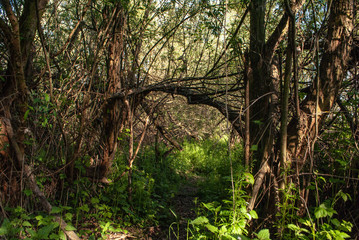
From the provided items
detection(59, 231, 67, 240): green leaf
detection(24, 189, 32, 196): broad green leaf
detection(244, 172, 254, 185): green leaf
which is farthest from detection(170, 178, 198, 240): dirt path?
detection(24, 189, 32, 196): broad green leaf

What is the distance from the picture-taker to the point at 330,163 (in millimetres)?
3271

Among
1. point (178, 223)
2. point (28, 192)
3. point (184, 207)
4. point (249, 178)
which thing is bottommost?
point (184, 207)

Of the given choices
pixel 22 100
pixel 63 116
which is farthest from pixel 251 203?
pixel 22 100

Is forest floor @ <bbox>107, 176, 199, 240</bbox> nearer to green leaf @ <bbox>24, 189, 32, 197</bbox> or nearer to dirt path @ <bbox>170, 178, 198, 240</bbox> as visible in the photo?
dirt path @ <bbox>170, 178, 198, 240</bbox>

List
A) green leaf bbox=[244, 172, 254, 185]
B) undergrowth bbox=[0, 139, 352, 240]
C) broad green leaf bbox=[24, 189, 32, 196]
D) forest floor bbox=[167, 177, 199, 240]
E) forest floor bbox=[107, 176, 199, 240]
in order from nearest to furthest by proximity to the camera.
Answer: undergrowth bbox=[0, 139, 352, 240]
green leaf bbox=[244, 172, 254, 185]
broad green leaf bbox=[24, 189, 32, 196]
forest floor bbox=[107, 176, 199, 240]
forest floor bbox=[167, 177, 199, 240]

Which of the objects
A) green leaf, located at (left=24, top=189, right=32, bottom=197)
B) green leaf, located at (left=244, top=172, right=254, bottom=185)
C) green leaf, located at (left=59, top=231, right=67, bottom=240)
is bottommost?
green leaf, located at (left=59, top=231, right=67, bottom=240)

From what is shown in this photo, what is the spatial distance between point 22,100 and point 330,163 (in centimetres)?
374

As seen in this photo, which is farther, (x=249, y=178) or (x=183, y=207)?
(x=183, y=207)

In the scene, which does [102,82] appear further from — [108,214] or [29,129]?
[108,214]

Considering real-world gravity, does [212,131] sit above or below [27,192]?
above

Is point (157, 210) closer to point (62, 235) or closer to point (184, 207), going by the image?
point (184, 207)

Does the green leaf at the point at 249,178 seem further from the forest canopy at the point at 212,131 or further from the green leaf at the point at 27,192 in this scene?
the green leaf at the point at 27,192

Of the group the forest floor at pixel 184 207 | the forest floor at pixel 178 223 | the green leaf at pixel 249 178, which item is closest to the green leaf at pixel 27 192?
the forest floor at pixel 178 223

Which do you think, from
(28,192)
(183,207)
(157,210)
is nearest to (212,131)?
(157,210)
